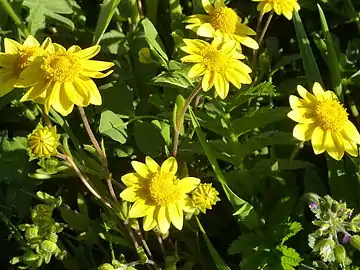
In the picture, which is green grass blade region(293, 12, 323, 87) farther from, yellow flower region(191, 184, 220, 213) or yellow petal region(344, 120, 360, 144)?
yellow flower region(191, 184, 220, 213)

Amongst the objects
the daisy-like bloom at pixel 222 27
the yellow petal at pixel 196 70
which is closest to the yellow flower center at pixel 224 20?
the daisy-like bloom at pixel 222 27

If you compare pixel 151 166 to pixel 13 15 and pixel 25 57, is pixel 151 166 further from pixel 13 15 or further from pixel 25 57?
pixel 13 15

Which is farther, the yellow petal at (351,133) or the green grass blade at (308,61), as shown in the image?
the green grass blade at (308,61)

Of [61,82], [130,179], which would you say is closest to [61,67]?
[61,82]

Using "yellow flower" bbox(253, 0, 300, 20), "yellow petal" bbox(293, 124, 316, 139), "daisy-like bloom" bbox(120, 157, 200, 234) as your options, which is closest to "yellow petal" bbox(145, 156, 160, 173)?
"daisy-like bloom" bbox(120, 157, 200, 234)

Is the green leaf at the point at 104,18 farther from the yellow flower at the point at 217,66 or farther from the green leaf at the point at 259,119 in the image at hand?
the green leaf at the point at 259,119

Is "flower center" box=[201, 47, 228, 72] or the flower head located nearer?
the flower head
